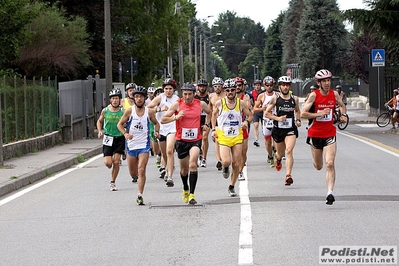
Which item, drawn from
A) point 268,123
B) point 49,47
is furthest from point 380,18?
point 268,123

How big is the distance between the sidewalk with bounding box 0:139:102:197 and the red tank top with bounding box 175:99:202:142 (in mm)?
4056

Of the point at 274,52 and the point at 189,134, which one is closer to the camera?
the point at 189,134

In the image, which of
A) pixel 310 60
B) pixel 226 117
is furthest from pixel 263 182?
pixel 310 60

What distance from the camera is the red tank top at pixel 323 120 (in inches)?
529

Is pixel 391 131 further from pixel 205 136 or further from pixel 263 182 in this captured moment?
pixel 263 182

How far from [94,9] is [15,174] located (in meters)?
28.9

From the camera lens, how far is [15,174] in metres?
18.9

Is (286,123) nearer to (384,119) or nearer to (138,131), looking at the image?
(138,131)

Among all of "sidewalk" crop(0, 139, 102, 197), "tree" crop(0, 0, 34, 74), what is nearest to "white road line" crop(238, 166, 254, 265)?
"sidewalk" crop(0, 139, 102, 197)

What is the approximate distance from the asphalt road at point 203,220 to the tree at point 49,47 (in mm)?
20166

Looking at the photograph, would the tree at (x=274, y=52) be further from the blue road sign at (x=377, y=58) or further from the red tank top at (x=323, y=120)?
the red tank top at (x=323, y=120)

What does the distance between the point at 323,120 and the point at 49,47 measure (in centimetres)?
2617

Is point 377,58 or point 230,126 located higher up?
point 377,58

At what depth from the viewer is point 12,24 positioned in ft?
101
